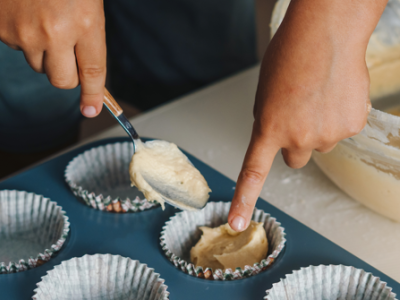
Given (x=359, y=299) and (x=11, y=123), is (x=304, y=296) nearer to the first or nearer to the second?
(x=359, y=299)

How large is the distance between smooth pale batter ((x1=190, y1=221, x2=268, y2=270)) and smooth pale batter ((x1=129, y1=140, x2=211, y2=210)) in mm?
105

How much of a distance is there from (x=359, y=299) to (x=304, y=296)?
11 centimetres

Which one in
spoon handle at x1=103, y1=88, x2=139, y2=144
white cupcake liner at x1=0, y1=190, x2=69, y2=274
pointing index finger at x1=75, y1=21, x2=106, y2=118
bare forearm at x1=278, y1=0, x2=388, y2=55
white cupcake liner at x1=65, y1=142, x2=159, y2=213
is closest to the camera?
bare forearm at x1=278, y1=0, x2=388, y2=55

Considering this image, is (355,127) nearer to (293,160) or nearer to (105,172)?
(293,160)

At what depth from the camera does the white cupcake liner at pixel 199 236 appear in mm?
899

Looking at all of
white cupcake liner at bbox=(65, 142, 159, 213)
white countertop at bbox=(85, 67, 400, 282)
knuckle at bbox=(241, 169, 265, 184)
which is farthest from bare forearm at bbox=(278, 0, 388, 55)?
white cupcake liner at bbox=(65, 142, 159, 213)

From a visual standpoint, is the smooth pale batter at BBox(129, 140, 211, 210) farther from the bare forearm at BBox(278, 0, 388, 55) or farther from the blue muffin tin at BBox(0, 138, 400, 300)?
the bare forearm at BBox(278, 0, 388, 55)

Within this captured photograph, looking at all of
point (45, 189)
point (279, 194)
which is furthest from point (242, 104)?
point (45, 189)

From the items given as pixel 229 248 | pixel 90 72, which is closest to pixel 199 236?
pixel 229 248

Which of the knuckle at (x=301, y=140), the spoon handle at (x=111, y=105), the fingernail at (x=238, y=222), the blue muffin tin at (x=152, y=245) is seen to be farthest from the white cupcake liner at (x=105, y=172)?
the knuckle at (x=301, y=140)

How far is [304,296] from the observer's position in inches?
34.4

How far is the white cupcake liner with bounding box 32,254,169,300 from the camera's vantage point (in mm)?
897

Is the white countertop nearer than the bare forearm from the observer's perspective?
No

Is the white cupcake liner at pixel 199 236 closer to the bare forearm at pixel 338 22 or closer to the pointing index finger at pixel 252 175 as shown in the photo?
the pointing index finger at pixel 252 175
